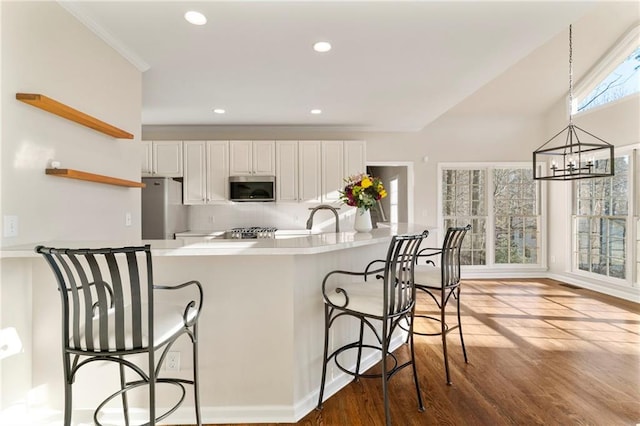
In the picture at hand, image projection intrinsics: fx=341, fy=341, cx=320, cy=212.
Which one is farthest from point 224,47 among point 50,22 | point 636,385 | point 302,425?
point 636,385

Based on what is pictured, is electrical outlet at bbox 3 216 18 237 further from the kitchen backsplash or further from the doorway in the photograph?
the doorway

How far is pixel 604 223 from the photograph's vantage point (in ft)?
16.2

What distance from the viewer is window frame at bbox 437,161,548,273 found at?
579cm

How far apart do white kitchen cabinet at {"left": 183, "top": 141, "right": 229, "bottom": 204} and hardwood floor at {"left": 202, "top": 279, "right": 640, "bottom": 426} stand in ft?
10.9

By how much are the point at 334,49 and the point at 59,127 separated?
194 cm

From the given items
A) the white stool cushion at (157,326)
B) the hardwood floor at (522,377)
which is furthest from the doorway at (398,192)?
the white stool cushion at (157,326)

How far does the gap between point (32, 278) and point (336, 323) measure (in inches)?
70.3

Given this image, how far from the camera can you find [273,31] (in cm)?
239

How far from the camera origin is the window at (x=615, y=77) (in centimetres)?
437

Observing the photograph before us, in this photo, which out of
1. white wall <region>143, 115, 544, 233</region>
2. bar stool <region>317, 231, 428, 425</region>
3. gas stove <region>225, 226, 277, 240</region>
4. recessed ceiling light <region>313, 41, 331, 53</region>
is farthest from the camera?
white wall <region>143, 115, 544, 233</region>

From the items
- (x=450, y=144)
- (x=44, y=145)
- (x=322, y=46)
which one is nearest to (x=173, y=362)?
(x=44, y=145)

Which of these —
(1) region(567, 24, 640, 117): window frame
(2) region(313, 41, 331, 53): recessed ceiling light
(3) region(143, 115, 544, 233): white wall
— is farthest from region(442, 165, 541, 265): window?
(2) region(313, 41, 331, 53): recessed ceiling light

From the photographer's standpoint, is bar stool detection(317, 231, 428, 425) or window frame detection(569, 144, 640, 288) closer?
bar stool detection(317, 231, 428, 425)

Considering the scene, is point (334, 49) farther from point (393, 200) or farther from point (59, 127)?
point (393, 200)
